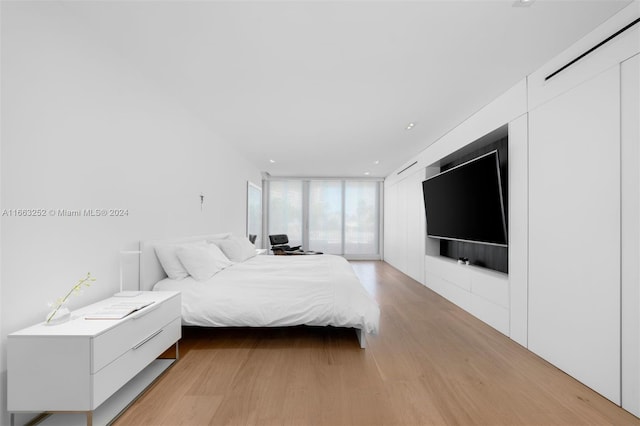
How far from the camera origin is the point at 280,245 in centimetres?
737

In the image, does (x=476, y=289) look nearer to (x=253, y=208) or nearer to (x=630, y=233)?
(x=630, y=233)

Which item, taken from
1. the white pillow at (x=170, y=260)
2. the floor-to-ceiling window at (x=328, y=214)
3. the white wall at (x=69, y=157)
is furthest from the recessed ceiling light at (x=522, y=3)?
the floor-to-ceiling window at (x=328, y=214)

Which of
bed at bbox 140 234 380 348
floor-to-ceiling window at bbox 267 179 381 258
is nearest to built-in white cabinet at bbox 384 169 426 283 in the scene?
floor-to-ceiling window at bbox 267 179 381 258

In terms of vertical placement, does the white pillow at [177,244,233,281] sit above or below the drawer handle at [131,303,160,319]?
above

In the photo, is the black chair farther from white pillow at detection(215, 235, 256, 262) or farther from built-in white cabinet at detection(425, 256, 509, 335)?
built-in white cabinet at detection(425, 256, 509, 335)

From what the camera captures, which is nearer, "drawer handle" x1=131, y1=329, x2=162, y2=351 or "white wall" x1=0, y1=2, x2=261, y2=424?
"white wall" x1=0, y1=2, x2=261, y2=424

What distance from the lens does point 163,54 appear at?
232 centimetres

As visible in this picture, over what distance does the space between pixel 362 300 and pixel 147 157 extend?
8.27ft

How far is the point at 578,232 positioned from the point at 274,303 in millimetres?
2556

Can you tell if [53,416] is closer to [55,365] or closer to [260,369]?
[55,365]

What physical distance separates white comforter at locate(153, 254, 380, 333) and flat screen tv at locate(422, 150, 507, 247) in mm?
1664

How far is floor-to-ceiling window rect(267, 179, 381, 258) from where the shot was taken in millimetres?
8336

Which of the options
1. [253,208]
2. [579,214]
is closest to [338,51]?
[579,214]

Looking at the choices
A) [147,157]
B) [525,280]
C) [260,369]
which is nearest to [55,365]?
[260,369]
